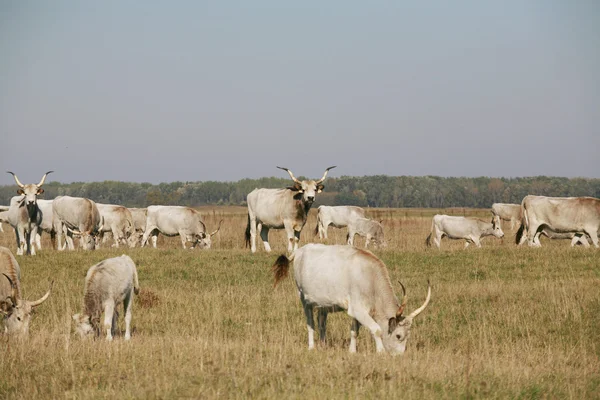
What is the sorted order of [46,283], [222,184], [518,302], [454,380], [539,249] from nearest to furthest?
[454,380]
[518,302]
[46,283]
[539,249]
[222,184]

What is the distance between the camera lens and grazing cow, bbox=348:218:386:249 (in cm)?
3306

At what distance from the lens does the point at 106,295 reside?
40.5 ft

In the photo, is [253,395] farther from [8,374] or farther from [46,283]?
[46,283]

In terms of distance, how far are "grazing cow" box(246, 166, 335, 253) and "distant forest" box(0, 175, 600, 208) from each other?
111731 mm

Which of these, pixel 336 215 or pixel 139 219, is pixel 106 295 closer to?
pixel 336 215

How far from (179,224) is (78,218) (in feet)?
18.9

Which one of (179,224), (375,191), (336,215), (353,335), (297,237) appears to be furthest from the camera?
(375,191)

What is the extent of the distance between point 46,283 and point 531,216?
18092 millimetres

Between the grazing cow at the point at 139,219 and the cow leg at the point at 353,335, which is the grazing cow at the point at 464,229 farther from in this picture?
the cow leg at the point at 353,335

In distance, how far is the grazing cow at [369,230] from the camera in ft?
108

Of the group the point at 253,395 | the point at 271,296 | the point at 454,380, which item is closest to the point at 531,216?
the point at 271,296

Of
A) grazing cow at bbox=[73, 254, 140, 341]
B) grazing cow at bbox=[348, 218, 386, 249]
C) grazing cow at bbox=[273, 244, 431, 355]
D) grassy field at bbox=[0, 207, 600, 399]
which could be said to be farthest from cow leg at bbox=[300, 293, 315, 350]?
grazing cow at bbox=[348, 218, 386, 249]

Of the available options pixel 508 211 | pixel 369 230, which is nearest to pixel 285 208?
pixel 369 230

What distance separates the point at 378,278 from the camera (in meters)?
11.1
